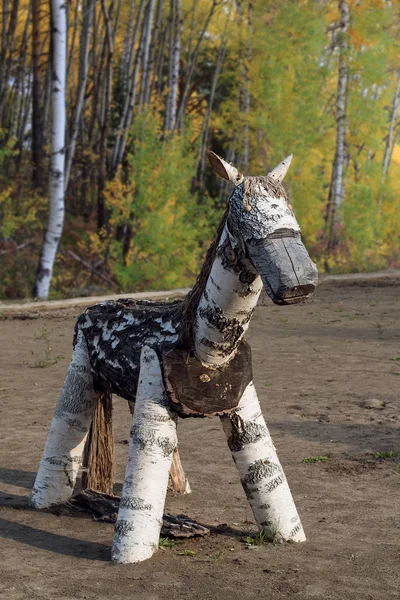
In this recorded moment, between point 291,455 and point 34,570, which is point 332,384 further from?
point 34,570

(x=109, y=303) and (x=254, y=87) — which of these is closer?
(x=109, y=303)

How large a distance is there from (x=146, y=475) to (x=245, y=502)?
4.66 feet

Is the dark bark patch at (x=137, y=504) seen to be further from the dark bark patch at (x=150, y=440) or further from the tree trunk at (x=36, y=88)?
the tree trunk at (x=36, y=88)

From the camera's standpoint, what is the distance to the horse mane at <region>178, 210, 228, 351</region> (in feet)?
15.7

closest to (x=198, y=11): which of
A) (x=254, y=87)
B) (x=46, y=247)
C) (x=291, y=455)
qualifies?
(x=254, y=87)

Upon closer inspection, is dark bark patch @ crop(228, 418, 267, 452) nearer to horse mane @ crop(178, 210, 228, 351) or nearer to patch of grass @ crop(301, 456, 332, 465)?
horse mane @ crop(178, 210, 228, 351)

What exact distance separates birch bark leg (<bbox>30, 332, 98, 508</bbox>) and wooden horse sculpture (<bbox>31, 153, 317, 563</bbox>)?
0.90 feet

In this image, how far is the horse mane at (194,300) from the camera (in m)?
4.78

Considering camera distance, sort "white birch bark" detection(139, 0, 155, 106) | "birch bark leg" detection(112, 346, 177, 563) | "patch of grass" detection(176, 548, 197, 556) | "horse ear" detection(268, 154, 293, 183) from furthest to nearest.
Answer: "white birch bark" detection(139, 0, 155, 106) < "patch of grass" detection(176, 548, 197, 556) < "birch bark leg" detection(112, 346, 177, 563) < "horse ear" detection(268, 154, 293, 183)

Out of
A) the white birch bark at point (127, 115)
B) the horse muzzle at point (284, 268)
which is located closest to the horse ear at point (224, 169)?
the horse muzzle at point (284, 268)

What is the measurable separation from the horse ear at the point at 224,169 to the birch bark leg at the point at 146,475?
1107 millimetres

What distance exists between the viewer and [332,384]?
959 centimetres

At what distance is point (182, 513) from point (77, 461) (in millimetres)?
755

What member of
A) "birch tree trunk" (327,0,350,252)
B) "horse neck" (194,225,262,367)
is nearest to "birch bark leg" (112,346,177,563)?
"horse neck" (194,225,262,367)
